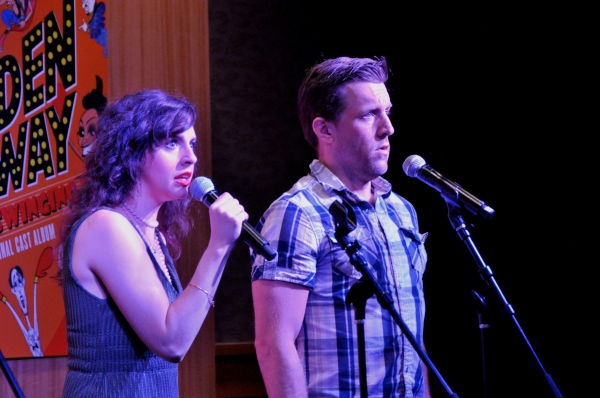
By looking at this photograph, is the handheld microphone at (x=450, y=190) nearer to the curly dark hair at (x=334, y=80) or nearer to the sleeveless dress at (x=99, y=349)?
the curly dark hair at (x=334, y=80)

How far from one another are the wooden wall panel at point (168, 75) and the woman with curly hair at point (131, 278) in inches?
38.7

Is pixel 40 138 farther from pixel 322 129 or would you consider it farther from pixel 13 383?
pixel 13 383

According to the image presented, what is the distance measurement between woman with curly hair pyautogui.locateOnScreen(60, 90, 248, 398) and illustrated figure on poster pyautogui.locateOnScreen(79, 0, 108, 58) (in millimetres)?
1101

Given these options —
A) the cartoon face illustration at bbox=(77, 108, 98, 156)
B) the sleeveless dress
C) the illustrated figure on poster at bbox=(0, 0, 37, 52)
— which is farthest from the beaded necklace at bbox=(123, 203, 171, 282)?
the illustrated figure on poster at bbox=(0, 0, 37, 52)

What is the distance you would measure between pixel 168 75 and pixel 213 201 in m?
1.23

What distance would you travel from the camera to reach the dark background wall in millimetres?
2430

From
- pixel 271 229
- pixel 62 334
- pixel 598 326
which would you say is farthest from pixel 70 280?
pixel 598 326

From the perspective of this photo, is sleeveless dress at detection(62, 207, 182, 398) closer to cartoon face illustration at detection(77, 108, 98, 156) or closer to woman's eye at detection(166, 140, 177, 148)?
woman's eye at detection(166, 140, 177, 148)

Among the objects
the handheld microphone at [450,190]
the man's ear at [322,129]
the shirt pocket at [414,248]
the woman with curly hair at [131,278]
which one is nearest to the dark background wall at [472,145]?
the shirt pocket at [414,248]

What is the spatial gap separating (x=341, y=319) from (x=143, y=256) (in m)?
0.53

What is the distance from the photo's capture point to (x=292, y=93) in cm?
392

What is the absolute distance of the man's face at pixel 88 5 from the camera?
8.25ft

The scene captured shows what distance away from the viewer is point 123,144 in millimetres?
1559

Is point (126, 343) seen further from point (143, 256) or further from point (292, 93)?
point (292, 93)
